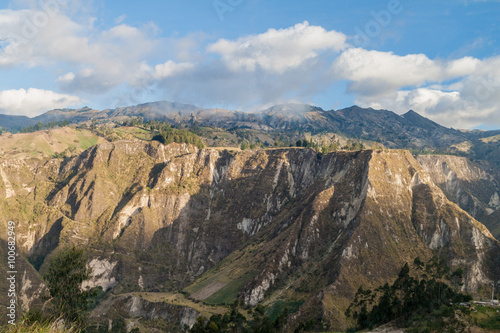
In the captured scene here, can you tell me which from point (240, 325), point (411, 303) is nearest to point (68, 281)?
point (240, 325)

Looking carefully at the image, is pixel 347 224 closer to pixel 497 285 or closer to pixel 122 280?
pixel 497 285

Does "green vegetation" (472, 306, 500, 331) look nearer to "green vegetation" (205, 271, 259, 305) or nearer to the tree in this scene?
the tree

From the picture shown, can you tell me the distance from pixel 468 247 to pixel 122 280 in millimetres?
133685

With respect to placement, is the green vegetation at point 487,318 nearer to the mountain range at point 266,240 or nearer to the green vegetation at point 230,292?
the mountain range at point 266,240

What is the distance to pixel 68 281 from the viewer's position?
53.4 m

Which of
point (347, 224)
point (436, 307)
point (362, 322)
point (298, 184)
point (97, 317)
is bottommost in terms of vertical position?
point (97, 317)

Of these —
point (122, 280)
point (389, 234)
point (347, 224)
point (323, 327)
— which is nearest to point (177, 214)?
point (122, 280)

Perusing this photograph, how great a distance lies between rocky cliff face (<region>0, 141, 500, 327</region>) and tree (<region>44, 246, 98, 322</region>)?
214ft

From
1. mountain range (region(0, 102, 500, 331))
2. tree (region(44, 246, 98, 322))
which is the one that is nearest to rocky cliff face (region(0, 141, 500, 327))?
mountain range (region(0, 102, 500, 331))

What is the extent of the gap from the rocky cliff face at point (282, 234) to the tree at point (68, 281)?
65.2 meters

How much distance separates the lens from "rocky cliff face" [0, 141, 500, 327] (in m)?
126

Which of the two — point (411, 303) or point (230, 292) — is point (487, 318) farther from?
point (230, 292)

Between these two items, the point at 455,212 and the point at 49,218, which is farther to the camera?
the point at 49,218

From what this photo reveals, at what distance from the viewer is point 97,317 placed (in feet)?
417
